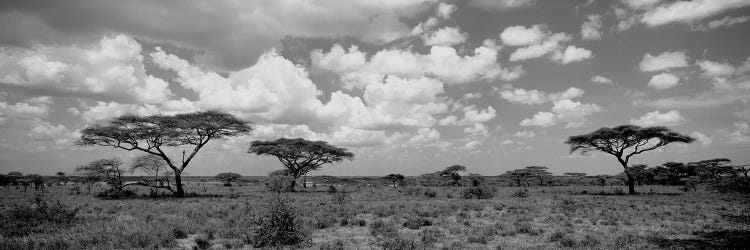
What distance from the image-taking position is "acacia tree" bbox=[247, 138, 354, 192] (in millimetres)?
50062

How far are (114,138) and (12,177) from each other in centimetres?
4590

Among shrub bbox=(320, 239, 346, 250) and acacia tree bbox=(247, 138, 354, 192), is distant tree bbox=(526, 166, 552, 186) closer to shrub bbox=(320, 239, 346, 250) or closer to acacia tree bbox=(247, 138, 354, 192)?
acacia tree bbox=(247, 138, 354, 192)

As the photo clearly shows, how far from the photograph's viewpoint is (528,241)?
44.7ft

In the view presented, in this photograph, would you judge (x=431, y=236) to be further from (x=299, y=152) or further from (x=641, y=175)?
(x=641, y=175)

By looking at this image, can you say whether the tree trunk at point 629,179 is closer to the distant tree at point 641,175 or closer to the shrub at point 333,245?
the distant tree at point 641,175

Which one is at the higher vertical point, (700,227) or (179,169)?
(179,169)

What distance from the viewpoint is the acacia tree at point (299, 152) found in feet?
164

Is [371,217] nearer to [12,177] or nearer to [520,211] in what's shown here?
[520,211]

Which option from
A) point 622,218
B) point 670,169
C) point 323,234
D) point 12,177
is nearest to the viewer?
point 323,234

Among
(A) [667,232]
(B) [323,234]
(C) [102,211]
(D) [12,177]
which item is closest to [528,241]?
(A) [667,232]

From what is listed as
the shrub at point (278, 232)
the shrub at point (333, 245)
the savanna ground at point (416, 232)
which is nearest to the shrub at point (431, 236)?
the savanna ground at point (416, 232)

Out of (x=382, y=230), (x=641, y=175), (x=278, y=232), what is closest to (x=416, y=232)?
(x=382, y=230)

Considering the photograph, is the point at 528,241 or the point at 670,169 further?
the point at 670,169

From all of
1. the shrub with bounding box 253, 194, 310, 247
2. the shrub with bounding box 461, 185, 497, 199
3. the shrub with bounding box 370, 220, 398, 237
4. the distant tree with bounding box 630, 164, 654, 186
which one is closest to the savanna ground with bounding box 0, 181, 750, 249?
the shrub with bounding box 370, 220, 398, 237
